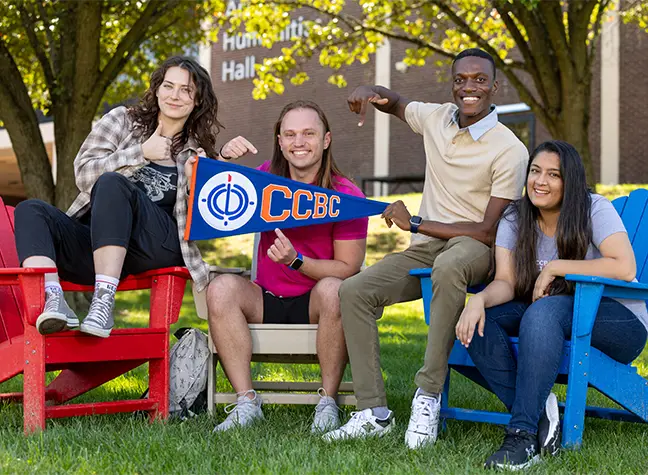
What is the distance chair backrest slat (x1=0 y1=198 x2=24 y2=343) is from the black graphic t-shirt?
65cm

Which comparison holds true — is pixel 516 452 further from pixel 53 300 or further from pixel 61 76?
pixel 61 76

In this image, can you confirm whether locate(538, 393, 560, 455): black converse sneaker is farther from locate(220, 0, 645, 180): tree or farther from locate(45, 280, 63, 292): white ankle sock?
locate(220, 0, 645, 180): tree

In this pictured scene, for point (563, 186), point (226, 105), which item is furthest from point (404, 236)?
point (563, 186)

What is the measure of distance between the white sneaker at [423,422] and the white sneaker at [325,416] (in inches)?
15.0

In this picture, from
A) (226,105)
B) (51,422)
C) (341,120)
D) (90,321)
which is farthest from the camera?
(226,105)

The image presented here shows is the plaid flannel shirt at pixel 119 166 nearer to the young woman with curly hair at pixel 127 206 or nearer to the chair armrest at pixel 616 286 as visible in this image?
the young woman with curly hair at pixel 127 206

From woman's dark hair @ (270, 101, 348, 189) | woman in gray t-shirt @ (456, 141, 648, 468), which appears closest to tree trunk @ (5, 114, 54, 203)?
woman's dark hair @ (270, 101, 348, 189)

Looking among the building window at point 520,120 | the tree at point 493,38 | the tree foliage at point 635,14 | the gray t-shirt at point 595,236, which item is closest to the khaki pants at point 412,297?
the gray t-shirt at point 595,236

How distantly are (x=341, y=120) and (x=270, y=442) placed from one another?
60.9 feet

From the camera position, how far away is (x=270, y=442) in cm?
338

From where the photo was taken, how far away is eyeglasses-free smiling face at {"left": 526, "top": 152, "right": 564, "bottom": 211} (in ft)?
12.0

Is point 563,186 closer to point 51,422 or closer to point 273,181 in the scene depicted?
point 273,181

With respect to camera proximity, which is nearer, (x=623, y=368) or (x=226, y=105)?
(x=623, y=368)

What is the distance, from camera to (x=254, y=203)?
4.09 metres
